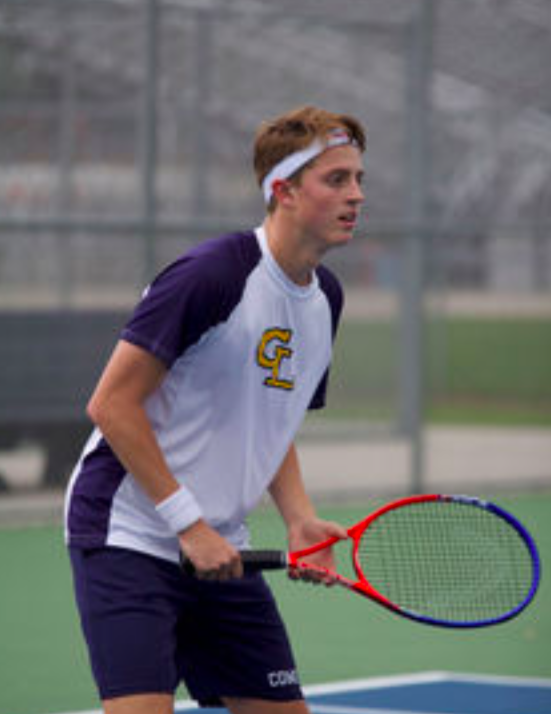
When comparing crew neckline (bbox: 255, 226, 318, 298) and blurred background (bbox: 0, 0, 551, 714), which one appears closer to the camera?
crew neckline (bbox: 255, 226, 318, 298)

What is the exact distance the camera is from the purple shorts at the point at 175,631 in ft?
11.8

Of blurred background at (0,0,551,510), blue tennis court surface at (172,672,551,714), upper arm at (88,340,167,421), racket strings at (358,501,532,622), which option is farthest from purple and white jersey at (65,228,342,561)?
blurred background at (0,0,551,510)

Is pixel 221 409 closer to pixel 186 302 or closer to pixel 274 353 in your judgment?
pixel 274 353

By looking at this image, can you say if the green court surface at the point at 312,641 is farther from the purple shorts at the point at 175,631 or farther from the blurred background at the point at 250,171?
the purple shorts at the point at 175,631

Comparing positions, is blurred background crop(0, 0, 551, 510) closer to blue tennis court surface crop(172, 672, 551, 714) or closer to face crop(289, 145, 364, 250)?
blue tennis court surface crop(172, 672, 551, 714)

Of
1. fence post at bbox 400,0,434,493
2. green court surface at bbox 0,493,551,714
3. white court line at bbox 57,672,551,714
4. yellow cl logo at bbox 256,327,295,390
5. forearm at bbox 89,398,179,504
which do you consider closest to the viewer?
forearm at bbox 89,398,179,504

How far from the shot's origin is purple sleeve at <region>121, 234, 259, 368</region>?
11.5 feet

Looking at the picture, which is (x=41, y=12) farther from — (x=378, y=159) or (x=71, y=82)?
(x=378, y=159)

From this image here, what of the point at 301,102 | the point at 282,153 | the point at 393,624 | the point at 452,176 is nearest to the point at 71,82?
the point at 301,102

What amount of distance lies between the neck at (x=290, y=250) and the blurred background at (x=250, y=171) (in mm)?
5314

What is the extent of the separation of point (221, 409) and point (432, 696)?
7.40 feet

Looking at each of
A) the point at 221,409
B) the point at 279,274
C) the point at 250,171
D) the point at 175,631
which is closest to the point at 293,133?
the point at 279,274

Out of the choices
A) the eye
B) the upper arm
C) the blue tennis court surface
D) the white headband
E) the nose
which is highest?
the white headband

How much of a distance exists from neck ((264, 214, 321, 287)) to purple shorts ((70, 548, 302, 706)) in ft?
2.34
